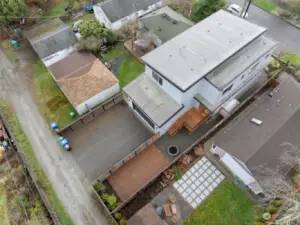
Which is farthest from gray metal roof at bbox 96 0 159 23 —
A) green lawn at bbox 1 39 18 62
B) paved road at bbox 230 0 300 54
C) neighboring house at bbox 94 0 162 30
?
paved road at bbox 230 0 300 54

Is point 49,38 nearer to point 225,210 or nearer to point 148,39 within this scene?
point 148,39

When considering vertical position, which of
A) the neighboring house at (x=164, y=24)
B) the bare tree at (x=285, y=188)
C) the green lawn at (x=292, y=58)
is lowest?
the bare tree at (x=285, y=188)

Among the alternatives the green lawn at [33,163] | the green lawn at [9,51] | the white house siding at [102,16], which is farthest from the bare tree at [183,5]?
the green lawn at [33,163]

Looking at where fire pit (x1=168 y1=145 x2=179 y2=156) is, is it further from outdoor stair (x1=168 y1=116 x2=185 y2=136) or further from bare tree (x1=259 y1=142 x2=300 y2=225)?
bare tree (x1=259 y1=142 x2=300 y2=225)

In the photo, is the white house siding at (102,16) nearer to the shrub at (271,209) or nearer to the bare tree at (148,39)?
the bare tree at (148,39)

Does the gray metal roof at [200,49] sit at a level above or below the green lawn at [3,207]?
above

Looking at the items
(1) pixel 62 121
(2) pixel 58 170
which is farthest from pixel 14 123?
(2) pixel 58 170

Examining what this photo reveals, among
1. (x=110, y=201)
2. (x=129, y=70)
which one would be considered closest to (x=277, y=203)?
(x=110, y=201)
